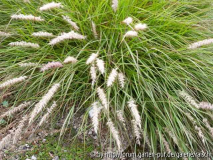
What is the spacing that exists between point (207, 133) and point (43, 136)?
192 cm

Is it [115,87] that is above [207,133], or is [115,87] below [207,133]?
above

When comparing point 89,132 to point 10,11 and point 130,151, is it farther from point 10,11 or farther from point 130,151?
point 10,11

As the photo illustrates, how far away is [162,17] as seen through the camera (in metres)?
2.88

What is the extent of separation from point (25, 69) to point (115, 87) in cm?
111

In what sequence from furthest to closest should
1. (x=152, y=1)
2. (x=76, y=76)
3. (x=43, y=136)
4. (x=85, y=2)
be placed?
(x=152, y=1)
(x=85, y=2)
(x=76, y=76)
(x=43, y=136)

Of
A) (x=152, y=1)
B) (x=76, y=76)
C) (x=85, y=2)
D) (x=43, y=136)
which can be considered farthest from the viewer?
(x=152, y=1)

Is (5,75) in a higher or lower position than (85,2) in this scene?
lower

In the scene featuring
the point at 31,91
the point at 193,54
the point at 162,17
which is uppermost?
the point at 162,17

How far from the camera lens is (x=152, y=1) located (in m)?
3.36

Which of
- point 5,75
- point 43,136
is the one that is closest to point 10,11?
point 5,75

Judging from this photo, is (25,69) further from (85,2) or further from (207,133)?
(207,133)

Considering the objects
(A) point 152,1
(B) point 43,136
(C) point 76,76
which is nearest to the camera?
(B) point 43,136

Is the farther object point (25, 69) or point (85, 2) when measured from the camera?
point (85, 2)

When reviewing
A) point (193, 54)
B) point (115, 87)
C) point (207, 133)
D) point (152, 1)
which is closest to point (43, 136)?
point (115, 87)
